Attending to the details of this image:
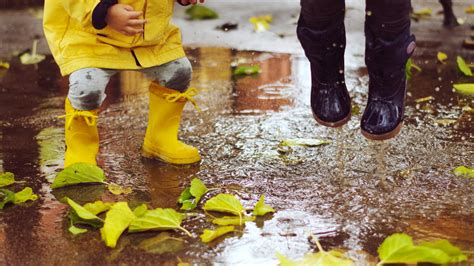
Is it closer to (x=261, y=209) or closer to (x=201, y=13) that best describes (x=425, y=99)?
(x=261, y=209)

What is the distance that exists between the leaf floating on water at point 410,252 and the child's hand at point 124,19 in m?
1.23

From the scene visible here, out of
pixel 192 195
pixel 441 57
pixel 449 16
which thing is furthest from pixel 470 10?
pixel 192 195

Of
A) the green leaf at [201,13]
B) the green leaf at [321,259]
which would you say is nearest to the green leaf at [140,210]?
the green leaf at [321,259]

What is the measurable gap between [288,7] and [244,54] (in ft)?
5.26

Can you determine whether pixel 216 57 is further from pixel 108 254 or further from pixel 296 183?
pixel 108 254

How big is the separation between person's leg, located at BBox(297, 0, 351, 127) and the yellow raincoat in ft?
1.78

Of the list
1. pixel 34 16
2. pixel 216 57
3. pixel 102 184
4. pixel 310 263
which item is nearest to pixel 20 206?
pixel 102 184

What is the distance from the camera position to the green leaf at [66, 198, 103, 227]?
285cm

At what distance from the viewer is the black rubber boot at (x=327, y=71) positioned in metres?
3.42

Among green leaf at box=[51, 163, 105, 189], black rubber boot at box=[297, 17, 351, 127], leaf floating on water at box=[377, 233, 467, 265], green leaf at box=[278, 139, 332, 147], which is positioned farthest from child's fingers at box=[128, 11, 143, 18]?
leaf floating on water at box=[377, 233, 467, 265]

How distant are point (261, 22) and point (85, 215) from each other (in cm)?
371

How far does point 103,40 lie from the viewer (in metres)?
3.30

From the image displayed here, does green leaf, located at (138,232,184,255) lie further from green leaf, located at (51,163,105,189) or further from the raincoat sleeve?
the raincoat sleeve

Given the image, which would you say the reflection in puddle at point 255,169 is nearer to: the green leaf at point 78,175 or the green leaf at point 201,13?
the green leaf at point 78,175
